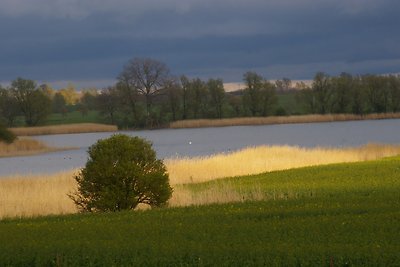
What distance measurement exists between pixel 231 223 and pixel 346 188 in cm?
884

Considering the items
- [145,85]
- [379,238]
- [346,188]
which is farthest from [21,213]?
[145,85]

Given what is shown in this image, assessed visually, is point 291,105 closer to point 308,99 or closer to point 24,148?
point 308,99

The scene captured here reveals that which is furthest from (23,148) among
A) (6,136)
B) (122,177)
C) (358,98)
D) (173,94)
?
(358,98)

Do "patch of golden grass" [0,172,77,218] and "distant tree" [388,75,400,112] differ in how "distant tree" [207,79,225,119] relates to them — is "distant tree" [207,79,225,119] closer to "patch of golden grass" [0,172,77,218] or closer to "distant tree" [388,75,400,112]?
"distant tree" [388,75,400,112]

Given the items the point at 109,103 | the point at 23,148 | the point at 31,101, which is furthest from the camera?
the point at 109,103

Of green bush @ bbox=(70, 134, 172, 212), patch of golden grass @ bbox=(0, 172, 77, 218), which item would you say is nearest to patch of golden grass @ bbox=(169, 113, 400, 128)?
patch of golden grass @ bbox=(0, 172, 77, 218)

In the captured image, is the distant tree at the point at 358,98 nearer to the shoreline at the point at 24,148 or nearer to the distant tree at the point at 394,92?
the distant tree at the point at 394,92

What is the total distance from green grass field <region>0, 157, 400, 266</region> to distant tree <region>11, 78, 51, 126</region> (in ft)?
219

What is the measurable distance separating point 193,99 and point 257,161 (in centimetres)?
5963

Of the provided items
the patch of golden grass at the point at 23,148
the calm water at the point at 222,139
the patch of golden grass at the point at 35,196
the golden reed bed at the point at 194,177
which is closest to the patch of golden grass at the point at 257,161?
the golden reed bed at the point at 194,177

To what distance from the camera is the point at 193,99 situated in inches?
3905

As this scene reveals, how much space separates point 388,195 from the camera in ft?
66.1

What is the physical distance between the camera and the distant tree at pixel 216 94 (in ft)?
327

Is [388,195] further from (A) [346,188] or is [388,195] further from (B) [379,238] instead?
(B) [379,238]
